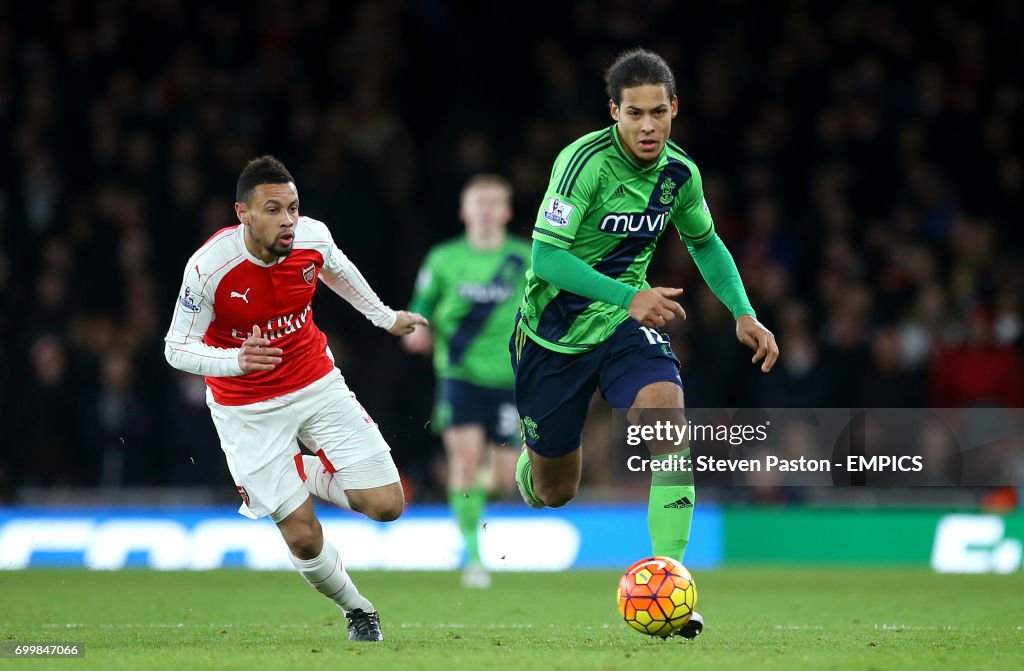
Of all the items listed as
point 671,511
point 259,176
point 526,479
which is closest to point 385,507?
point 526,479

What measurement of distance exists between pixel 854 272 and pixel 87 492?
738cm

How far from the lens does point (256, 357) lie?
21.3ft

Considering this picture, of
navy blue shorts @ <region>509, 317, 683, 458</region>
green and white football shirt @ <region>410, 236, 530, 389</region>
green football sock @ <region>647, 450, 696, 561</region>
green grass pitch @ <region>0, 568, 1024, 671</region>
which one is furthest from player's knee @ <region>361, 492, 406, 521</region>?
green and white football shirt @ <region>410, 236, 530, 389</region>

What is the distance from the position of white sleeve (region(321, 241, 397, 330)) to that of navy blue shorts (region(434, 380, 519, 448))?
3.68 meters

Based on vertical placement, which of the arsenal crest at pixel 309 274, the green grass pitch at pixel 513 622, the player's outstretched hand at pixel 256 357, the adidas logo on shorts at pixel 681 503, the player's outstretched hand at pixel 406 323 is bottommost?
the green grass pitch at pixel 513 622

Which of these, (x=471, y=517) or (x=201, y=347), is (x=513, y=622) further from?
(x=471, y=517)

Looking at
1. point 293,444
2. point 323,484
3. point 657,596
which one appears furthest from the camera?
point 323,484

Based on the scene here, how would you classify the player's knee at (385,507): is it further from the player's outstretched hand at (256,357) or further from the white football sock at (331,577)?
the player's outstretched hand at (256,357)

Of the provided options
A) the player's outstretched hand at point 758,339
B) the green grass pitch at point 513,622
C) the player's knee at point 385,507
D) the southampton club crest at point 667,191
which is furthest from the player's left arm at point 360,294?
the player's outstretched hand at point 758,339

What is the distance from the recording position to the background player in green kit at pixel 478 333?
36.7 ft

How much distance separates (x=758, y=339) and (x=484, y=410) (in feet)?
15.7

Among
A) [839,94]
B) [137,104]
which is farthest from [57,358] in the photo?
[839,94]

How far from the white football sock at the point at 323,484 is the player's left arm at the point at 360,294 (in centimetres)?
76

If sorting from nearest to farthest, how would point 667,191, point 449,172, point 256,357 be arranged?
point 256,357 < point 667,191 < point 449,172
